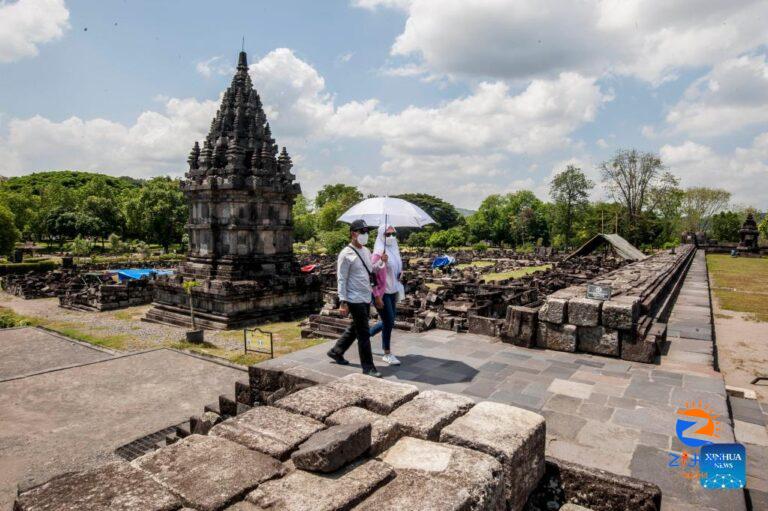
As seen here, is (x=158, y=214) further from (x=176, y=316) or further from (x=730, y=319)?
(x=730, y=319)

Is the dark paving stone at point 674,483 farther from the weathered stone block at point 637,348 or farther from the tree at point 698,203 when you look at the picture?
the tree at point 698,203

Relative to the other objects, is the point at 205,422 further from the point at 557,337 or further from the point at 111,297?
the point at 111,297

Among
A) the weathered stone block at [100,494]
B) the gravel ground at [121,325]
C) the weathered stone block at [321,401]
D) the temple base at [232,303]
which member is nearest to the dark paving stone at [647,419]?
the weathered stone block at [321,401]

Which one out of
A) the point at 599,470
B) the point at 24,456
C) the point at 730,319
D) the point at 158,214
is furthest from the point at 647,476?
the point at 158,214

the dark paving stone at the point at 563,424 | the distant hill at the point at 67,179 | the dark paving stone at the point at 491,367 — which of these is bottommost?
the dark paving stone at the point at 563,424

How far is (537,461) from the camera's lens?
2.82 meters

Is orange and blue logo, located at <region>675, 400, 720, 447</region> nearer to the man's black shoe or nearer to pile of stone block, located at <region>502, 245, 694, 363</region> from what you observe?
pile of stone block, located at <region>502, 245, 694, 363</region>

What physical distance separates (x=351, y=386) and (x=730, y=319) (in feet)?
43.5

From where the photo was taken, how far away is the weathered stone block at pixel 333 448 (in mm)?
2260

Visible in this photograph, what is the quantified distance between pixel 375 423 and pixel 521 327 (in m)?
3.91

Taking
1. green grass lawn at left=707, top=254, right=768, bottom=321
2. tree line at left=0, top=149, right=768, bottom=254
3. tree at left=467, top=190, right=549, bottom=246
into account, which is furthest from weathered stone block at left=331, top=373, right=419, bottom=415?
tree at left=467, top=190, right=549, bottom=246

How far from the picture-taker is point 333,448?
2.27 meters

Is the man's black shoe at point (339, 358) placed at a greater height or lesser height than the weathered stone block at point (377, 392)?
lesser

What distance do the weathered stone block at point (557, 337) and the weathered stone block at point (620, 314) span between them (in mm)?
436
